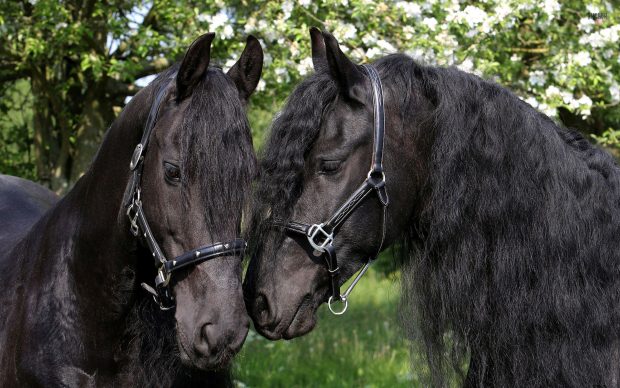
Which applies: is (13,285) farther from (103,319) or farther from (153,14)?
(153,14)

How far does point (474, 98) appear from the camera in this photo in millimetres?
3037

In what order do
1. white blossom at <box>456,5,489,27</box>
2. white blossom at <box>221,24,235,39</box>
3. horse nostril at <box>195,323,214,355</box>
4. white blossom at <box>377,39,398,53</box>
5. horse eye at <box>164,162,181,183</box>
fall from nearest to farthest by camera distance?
horse nostril at <box>195,323,214,355</box> < horse eye at <box>164,162,181,183</box> < white blossom at <box>456,5,489,27</box> < white blossom at <box>377,39,398,53</box> < white blossom at <box>221,24,235,39</box>

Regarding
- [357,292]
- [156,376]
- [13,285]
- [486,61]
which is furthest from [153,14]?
[357,292]

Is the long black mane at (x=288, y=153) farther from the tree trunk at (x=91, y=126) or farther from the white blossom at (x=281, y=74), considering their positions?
the tree trunk at (x=91, y=126)

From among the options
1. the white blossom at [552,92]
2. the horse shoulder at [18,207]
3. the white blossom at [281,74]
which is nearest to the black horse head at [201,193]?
the horse shoulder at [18,207]

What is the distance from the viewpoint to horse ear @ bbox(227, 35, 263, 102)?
3084mm

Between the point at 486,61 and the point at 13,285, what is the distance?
324 centimetres

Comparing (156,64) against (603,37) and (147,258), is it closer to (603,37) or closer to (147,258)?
(603,37)

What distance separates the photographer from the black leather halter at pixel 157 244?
2693 mm

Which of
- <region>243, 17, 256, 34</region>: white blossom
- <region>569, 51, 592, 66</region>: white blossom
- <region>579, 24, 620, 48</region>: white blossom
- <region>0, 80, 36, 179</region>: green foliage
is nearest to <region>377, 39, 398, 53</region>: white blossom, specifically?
<region>243, 17, 256, 34</region>: white blossom

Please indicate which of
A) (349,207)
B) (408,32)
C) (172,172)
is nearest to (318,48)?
(349,207)

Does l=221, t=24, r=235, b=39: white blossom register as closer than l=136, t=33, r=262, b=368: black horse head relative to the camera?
No

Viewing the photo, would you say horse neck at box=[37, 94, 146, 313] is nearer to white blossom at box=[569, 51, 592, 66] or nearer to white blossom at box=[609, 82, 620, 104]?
white blossom at box=[569, 51, 592, 66]

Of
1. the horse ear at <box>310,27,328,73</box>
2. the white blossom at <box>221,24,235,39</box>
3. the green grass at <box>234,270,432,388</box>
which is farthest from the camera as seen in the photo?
the green grass at <box>234,270,432,388</box>
